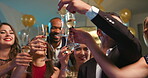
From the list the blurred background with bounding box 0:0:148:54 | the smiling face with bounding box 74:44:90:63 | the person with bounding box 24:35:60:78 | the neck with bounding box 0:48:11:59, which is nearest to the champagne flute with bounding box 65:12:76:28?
the person with bounding box 24:35:60:78

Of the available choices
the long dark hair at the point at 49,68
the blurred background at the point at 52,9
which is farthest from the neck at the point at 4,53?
the blurred background at the point at 52,9

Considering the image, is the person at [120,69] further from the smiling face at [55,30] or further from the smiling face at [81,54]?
the smiling face at [81,54]

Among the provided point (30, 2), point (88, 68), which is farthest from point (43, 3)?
point (88, 68)

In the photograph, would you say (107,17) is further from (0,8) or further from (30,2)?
(0,8)

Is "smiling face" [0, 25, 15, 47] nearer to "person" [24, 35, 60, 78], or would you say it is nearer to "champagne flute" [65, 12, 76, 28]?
"person" [24, 35, 60, 78]

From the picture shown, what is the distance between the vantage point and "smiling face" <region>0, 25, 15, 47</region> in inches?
51.3

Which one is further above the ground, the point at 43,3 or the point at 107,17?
the point at 43,3

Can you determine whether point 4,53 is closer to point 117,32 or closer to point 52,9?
point 117,32

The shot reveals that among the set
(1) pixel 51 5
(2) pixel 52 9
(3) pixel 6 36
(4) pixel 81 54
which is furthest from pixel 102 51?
(2) pixel 52 9

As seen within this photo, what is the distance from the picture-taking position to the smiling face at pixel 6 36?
51.3 inches

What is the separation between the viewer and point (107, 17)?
0.67m

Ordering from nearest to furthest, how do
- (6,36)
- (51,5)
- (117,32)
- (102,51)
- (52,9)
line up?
(117,32)
(102,51)
(6,36)
(51,5)
(52,9)

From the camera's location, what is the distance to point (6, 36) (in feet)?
4.28

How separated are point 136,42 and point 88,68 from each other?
1.20ft
